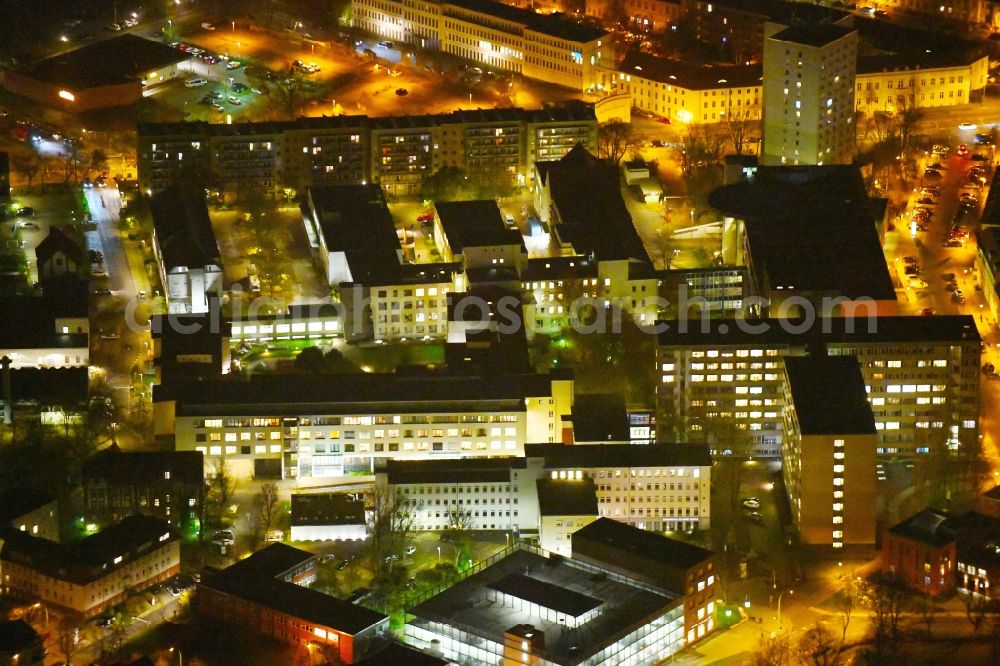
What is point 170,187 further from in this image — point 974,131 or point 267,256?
point 974,131

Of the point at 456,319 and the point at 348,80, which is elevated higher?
the point at 348,80

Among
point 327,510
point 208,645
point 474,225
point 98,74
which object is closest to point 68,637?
point 208,645

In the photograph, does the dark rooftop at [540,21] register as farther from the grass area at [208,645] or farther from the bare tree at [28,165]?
the grass area at [208,645]

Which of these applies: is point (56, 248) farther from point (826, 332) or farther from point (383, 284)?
point (826, 332)

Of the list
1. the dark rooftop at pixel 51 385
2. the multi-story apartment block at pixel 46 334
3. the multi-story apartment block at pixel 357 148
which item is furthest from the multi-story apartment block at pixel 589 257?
the dark rooftop at pixel 51 385

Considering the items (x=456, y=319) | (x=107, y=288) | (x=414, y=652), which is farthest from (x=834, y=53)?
(x=414, y=652)

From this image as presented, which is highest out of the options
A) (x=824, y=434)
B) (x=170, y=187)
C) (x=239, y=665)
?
(x=170, y=187)

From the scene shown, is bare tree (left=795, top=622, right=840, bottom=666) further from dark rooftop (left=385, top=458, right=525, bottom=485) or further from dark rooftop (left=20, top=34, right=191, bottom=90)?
dark rooftop (left=20, top=34, right=191, bottom=90)
